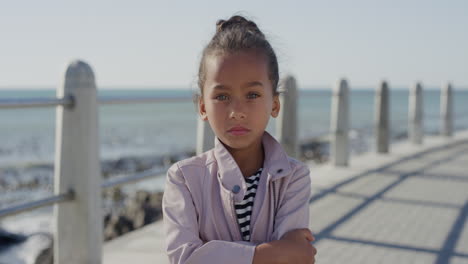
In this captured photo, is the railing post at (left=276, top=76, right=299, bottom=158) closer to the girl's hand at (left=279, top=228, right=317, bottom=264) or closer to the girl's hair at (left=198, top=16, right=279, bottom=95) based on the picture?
the girl's hair at (left=198, top=16, right=279, bottom=95)

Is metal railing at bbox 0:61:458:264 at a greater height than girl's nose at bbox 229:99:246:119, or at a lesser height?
lesser

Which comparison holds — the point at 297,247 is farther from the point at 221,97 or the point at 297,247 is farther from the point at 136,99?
the point at 136,99

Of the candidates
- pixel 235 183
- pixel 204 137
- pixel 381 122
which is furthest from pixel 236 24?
pixel 381 122

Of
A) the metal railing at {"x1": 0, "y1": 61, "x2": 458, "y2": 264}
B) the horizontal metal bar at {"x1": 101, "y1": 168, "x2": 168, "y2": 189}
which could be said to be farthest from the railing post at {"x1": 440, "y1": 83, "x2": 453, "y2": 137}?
the metal railing at {"x1": 0, "y1": 61, "x2": 458, "y2": 264}

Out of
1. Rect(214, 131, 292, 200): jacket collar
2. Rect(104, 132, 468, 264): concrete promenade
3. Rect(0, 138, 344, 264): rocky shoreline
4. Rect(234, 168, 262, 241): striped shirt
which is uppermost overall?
Rect(214, 131, 292, 200): jacket collar

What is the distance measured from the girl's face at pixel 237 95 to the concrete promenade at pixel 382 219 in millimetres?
1818

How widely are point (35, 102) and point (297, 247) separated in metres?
1.67

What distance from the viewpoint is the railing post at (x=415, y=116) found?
30.6 feet

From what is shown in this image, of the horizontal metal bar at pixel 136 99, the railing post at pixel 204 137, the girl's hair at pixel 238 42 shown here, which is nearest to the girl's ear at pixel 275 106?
the girl's hair at pixel 238 42

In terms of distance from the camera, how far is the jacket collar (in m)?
1.46

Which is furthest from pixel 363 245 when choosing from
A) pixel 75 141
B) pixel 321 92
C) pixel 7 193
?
pixel 7 193

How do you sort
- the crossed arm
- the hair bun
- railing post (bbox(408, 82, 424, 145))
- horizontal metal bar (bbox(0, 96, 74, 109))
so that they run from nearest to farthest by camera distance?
the crossed arm
the hair bun
horizontal metal bar (bbox(0, 96, 74, 109))
railing post (bbox(408, 82, 424, 145))

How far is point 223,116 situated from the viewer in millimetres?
1433

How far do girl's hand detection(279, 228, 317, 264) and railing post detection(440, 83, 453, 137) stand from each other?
10.4 metres
